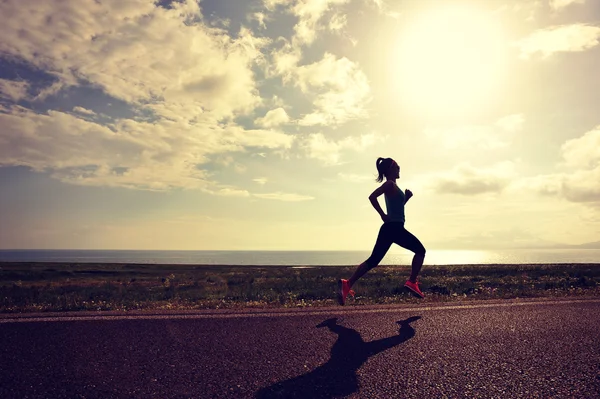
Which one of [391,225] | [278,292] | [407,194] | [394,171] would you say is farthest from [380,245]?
[278,292]

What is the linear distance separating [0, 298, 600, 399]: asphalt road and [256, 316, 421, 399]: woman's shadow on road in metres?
0.02

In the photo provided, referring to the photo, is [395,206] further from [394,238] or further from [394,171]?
[394,171]

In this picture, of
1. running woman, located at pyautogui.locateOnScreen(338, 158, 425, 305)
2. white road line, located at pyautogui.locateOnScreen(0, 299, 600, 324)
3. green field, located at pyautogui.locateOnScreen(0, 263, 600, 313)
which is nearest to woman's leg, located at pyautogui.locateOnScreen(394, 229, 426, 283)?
running woman, located at pyautogui.locateOnScreen(338, 158, 425, 305)

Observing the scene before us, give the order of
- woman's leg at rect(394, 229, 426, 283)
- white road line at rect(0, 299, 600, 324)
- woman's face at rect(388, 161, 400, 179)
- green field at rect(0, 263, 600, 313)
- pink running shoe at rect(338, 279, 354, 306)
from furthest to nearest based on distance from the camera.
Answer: green field at rect(0, 263, 600, 313)
pink running shoe at rect(338, 279, 354, 306)
woman's face at rect(388, 161, 400, 179)
woman's leg at rect(394, 229, 426, 283)
white road line at rect(0, 299, 600, 324)

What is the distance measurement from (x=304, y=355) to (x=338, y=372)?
0.62m

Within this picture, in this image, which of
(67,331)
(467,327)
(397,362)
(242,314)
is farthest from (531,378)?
(67,331)

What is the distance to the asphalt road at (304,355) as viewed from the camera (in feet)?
10.7

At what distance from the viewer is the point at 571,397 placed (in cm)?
306

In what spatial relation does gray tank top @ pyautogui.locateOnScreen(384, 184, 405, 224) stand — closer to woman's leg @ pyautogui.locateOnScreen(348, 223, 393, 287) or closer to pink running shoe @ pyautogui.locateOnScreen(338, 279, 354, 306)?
woman's leg @ pyautogui.locateOnScreen(348, 223, 393, 287)

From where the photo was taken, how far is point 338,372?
361 cm

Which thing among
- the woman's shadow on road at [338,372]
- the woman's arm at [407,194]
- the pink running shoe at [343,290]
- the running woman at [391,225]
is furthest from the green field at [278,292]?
the woman's shadow on road at [338,372]

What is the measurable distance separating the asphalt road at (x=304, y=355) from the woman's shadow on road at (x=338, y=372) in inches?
0.6

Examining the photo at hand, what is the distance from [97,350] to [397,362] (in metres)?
3.07

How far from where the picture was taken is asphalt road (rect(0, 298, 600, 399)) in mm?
3264
